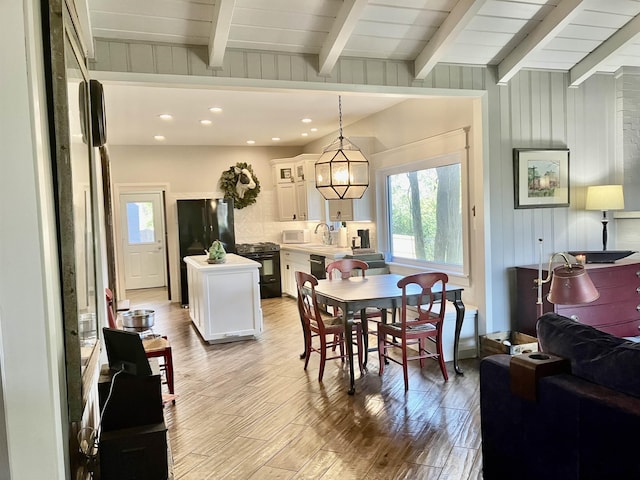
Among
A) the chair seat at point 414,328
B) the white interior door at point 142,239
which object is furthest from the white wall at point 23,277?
the white interior door at point 142,239

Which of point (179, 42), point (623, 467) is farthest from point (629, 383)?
point (179, 42)

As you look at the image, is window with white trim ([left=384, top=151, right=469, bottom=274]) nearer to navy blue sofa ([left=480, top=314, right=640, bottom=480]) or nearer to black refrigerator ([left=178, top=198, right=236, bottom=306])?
navy blue sofa ([left=480, top=314, right=640, bottom=480])

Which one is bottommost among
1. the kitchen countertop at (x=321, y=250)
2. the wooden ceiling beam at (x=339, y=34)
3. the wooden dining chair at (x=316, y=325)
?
the wooden dining chair at (x=316, y=325)

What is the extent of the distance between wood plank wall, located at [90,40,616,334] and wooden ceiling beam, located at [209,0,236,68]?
2.14 feet

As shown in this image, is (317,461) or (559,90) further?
(559,90)

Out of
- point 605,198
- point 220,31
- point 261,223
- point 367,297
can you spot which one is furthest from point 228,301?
point 605,198

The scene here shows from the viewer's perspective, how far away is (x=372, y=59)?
4.13m

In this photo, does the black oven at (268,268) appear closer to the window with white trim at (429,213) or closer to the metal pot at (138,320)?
the window with white trim at (429,213)

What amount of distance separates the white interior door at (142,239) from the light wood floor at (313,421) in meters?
4.95

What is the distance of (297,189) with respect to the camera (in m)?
8.41

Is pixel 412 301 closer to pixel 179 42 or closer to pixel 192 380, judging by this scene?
pixel 192 380

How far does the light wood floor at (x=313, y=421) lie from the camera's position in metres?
2.84

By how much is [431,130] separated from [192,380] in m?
3.51

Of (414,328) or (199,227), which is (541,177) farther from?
(199,227)
